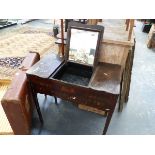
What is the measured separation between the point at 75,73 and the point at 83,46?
0.30 m

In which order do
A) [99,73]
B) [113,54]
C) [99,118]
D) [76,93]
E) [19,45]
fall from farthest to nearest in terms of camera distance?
[19,45]
[99,118]
[113,54]
[99,73]
[76,93]

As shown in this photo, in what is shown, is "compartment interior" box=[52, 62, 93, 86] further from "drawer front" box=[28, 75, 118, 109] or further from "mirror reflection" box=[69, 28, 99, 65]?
"drawer front" box=[28, 75, 118, 109]

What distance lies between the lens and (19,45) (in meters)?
3.71

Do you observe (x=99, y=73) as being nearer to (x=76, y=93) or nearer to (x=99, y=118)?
(x=76, y=93)

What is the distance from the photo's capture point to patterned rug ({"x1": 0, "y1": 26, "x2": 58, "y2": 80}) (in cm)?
300

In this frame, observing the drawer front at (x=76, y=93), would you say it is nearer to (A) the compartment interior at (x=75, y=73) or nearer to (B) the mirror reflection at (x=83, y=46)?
(A) the compartment interior at (x=75, y=73)

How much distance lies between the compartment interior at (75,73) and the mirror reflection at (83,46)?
7cm

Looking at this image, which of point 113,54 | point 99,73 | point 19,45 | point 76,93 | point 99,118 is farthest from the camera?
point 19,45

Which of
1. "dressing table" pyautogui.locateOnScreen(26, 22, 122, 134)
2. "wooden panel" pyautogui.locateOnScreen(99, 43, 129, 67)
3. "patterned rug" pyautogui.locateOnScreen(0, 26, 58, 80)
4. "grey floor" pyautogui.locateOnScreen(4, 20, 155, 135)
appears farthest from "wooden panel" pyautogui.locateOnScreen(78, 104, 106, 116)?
"patterned rug" pyautogui.locateOnScreen(0, 26, 58, 80)

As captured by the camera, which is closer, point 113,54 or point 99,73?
point 99,73

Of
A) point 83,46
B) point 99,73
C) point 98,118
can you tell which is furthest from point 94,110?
point 83,46

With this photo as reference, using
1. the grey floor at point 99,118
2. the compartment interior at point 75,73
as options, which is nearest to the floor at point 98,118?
the grey floor at point 99,118

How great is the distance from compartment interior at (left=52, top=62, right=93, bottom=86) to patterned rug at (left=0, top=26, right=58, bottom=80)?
127 centimetres
